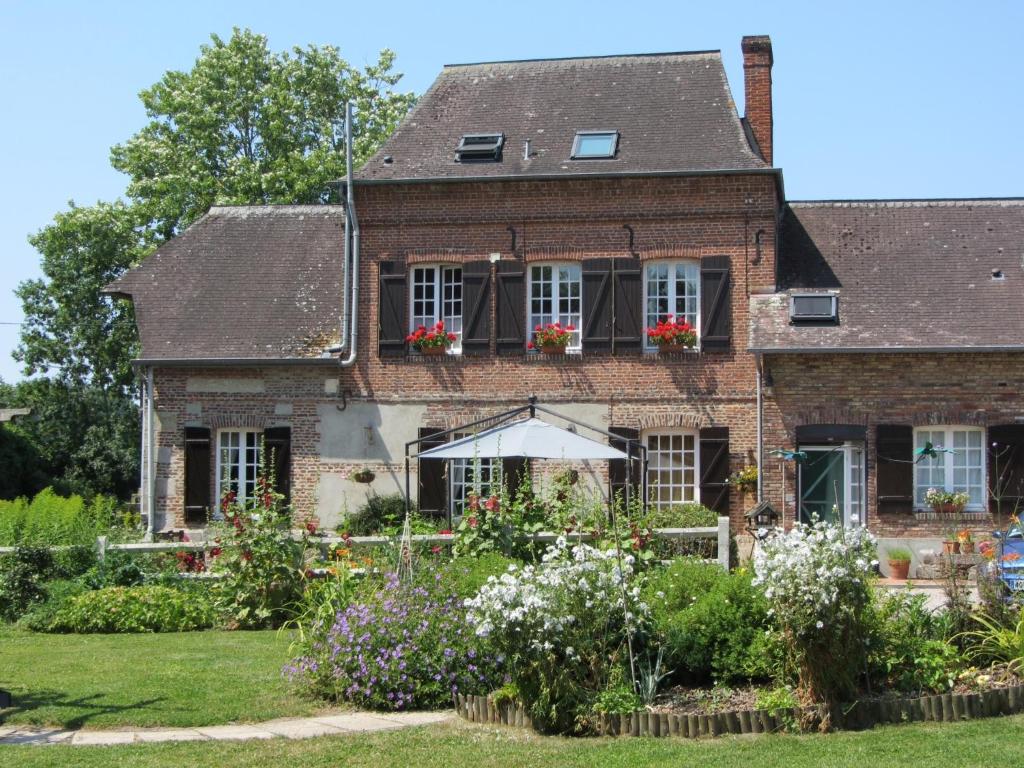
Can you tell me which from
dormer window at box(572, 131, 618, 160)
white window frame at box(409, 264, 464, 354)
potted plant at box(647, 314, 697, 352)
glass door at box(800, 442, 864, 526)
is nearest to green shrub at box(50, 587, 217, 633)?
white window frame at box(409, 264, 464, 354)

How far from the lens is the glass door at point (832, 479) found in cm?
1831

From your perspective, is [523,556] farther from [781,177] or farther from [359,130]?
[359,130]

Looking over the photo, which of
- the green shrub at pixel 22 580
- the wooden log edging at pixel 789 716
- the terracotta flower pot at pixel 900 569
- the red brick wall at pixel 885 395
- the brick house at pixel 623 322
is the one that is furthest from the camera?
the brick house at pixel 623 322

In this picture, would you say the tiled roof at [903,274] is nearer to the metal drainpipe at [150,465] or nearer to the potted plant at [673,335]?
the potted plant at [673,335]

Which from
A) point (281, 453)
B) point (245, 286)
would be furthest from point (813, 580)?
point (245, 286)

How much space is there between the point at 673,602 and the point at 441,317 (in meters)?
11.1

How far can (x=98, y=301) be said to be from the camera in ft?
108

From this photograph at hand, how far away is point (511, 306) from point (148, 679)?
1077 centimetres

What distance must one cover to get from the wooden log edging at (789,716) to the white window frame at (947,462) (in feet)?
34.3

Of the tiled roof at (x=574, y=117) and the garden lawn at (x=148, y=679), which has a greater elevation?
the tiled roof at (x=574, y=117)

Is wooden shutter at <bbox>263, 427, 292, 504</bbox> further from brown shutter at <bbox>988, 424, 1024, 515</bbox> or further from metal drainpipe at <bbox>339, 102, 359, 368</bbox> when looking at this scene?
brown shutter at <bbox>988, 424, 1024, 515</bbox>

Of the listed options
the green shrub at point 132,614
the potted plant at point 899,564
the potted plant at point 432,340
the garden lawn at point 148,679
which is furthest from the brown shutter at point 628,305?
the garden lawn at point 148,679

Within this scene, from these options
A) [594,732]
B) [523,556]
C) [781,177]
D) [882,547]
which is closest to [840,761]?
[594,732]

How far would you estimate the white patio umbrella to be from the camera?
13.7m
